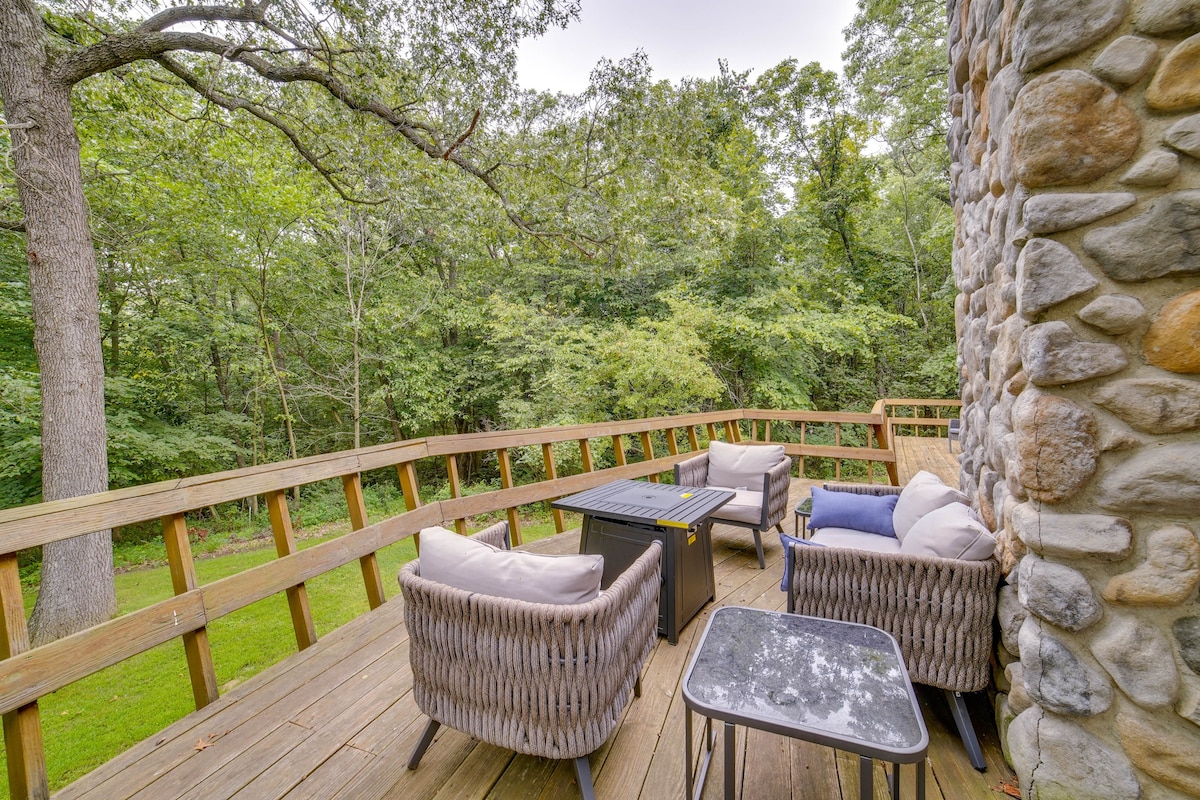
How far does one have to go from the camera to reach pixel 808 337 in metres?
8.23

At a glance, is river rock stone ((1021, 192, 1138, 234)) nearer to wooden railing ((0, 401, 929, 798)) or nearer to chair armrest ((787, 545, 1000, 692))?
chair armrest ((787, 545, 1000, 692))

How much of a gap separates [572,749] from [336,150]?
219 inches

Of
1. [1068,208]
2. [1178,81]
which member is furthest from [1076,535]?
[1178,81]

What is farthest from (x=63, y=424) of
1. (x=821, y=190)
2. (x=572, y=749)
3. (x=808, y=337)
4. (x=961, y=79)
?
(x=821, y=190)

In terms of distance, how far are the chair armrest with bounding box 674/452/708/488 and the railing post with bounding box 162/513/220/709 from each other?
258 cm

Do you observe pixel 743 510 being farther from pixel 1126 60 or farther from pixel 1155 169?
pixel 1126 60

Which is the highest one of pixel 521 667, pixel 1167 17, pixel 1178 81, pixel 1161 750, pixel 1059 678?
pixel 1167 17

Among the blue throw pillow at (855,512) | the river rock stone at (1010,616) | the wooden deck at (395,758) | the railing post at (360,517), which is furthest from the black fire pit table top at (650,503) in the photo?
the river rock stone at (1010,616)

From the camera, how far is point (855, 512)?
8.84ft

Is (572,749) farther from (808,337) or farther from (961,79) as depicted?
(808,337)

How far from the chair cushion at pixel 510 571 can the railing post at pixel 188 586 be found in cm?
100

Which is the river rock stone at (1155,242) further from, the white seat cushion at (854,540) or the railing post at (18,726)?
the railing post at (18,726)

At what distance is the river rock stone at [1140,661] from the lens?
46.9 inches

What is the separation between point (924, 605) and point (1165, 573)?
665 millimetres
